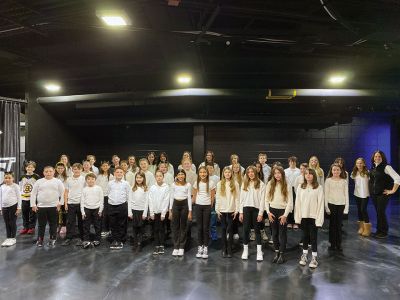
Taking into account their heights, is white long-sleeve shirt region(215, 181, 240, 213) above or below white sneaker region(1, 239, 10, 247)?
above

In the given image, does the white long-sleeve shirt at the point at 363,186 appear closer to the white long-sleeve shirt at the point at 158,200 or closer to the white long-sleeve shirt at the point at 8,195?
the white long-sleeve shirt at the point at 158,200

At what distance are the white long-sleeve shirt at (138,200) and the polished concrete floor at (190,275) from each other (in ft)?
2.19

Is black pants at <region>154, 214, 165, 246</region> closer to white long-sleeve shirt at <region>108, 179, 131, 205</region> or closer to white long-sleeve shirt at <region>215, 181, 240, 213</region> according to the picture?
white long-sleeve shirt at <region>108, 179, 131, 205</region>

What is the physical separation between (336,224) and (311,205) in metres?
0.90

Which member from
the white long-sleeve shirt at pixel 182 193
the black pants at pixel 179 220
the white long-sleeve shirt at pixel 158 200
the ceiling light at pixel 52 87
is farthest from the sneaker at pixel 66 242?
the ceiling light at pixel 52 87

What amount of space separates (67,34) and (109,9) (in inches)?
95.9

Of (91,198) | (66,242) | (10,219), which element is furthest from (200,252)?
(10,219)

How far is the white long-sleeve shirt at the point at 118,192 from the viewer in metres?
4.91

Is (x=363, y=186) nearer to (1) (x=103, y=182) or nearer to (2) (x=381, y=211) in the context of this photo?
(2) (x=381, y=211)

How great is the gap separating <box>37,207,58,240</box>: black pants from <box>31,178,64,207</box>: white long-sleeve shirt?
9cm

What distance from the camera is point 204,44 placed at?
18.1ft

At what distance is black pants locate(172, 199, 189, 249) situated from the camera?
4.55m

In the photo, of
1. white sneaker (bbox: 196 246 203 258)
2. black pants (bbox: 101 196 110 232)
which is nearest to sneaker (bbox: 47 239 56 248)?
black pants (bbox: 101 196 110 232)

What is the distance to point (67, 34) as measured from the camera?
5.77m
